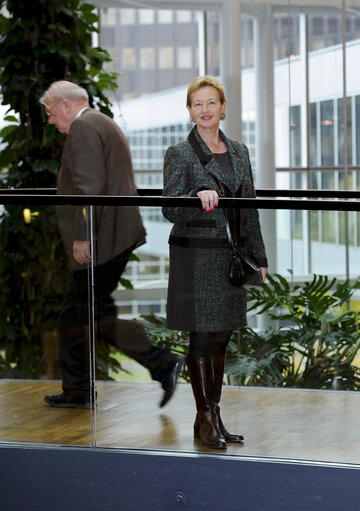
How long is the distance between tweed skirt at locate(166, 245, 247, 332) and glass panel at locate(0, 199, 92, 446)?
1.34ft

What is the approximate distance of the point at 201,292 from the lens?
3.83m

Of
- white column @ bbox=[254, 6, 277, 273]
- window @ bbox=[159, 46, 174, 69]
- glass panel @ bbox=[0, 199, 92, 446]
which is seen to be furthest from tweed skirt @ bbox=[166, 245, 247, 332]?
window @ bbox=[159, 46, 174, 69]

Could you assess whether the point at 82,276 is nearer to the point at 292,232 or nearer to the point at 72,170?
the point at 72,170

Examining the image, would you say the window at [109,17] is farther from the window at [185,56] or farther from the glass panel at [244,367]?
the glass panel at [244,367]

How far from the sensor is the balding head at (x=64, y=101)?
449 centimetres

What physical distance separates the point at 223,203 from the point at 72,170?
35.8 inches

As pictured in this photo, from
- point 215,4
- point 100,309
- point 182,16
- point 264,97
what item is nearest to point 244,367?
point 100,309

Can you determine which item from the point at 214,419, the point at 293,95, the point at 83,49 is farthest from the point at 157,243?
the point at 293,95

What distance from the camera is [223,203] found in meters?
3.71

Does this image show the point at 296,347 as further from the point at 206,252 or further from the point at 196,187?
the point at 196,187

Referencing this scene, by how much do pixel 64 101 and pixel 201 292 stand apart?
4.32 ft

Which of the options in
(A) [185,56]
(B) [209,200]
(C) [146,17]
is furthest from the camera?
(A) [185,56]

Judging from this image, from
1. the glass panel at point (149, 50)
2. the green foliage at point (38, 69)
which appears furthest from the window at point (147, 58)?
the green foliage at point (38, 69)

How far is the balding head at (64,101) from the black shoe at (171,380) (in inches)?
54.3
